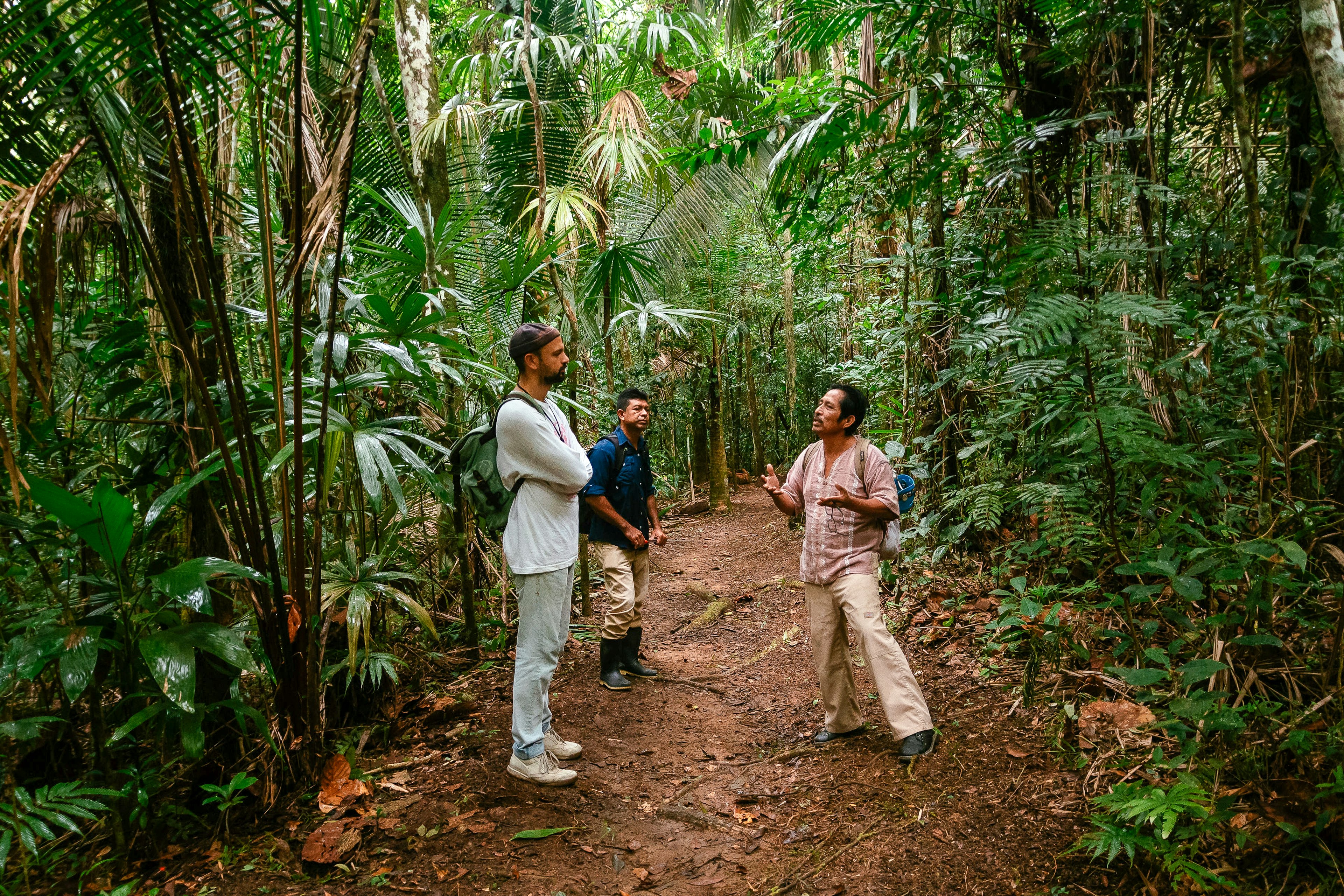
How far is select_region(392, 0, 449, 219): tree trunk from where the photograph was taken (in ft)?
16.7

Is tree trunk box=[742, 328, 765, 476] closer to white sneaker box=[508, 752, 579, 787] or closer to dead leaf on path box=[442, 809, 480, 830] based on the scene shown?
white sneaker box=[508, 752, 579, 787]

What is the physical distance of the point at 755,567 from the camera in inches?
355

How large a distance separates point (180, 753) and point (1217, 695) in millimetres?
4359

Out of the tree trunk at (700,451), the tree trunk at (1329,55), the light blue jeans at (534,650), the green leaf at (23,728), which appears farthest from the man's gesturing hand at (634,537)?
the tree trunk at (700,451)

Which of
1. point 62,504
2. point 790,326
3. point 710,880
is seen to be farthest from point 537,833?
point 790,326

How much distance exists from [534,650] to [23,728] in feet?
6.30

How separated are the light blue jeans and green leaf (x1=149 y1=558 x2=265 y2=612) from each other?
113cm

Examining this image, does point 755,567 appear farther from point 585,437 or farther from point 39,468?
point 39,468

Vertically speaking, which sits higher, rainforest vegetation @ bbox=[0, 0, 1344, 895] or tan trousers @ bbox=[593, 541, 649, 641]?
rainforest vegetation @ bbox=[0, 0, 1344, 895]

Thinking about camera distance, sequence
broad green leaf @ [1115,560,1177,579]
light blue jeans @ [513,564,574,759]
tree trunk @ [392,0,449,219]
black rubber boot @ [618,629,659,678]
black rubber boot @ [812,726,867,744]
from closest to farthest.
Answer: broad green leaf @ [1115,560,1177,579], light blue jeans @ [513,564,574,759], black rubber boot @ [812,726,867,744], black rubber boot @ [618,629,659,678], tree trunk @ [392,0,449,219]

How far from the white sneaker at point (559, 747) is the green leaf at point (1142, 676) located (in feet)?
8.26

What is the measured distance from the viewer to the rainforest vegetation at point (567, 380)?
257cm

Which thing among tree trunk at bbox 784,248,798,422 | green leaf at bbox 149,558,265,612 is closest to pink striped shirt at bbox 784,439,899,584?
green leaf at bbox 149,558,265,612

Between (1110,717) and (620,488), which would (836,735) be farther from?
(620,488)
